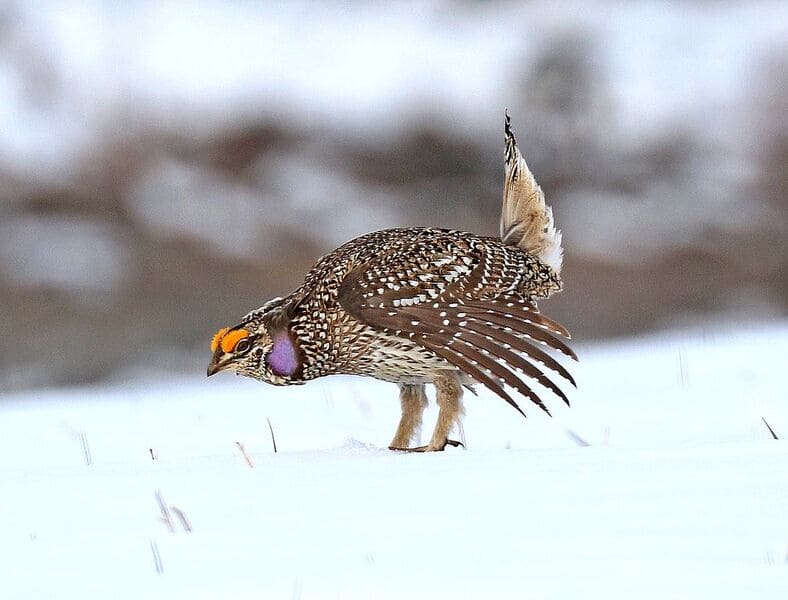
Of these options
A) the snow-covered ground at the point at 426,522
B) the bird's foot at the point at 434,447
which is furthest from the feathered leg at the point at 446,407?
the snow-covered ground at the point at 426,522

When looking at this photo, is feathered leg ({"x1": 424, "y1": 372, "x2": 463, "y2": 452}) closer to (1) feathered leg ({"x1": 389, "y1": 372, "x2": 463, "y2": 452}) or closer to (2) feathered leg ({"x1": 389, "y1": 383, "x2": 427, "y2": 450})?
(1) feathered leg ({"x1": 389, "y1": 372, "x2": 463, "y2": 452})

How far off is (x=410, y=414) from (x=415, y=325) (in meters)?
0.75

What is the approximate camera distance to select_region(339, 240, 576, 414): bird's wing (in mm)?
4762

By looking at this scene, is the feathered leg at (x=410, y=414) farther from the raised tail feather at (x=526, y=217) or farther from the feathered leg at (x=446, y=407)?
the raised tail feather at (x=526, y=217)

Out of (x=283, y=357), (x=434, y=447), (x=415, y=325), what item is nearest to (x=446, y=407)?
(x=434, y=447)

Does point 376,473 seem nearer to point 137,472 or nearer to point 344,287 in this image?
point 137,472

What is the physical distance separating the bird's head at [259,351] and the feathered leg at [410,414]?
0.47 metres

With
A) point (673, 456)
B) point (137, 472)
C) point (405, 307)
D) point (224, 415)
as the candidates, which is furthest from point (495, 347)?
point (224, 415)

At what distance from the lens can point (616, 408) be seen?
6.43 m

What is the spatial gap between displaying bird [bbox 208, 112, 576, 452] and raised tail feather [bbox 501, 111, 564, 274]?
0.12 meters

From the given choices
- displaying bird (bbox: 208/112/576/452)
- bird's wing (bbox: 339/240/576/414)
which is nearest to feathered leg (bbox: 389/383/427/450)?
displaying bird (bbox: 208/112/576/452)

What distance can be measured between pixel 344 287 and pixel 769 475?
210 centimetres

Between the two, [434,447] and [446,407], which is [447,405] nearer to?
[446,407]

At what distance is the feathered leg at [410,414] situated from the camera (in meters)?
5.52
